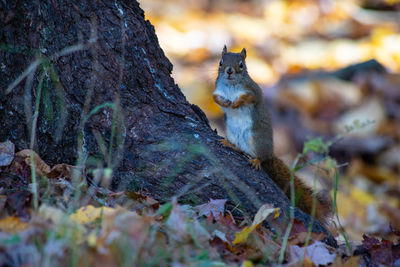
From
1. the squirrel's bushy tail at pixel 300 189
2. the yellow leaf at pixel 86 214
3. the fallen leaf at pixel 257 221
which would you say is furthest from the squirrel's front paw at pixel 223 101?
the yellow leaf at pixel 86 214

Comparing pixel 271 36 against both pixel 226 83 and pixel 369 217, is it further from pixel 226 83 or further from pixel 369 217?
pixel 226 83

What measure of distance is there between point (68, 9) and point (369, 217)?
321 centimetres

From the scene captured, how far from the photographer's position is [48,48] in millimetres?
2346

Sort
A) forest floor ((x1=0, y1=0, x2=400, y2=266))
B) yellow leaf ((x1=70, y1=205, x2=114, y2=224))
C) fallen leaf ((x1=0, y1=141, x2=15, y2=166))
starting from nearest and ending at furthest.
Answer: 1. forest floor ((x1=0, y1=0, x2=400, y2=266))
2. yellow leaf ((x1=70, y1=205, x2=114, y2=224))
3. fallen leaf ((x1=0, y1=141, x2=15, y2=166))

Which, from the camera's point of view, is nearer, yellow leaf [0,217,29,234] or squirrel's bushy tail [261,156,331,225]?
yellow leaf [0,217,29,234]

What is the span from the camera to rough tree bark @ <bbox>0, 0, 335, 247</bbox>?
2.34m

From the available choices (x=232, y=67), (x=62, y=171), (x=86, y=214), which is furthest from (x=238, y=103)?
(x=86, y=214)

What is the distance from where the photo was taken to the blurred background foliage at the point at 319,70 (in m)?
5.51

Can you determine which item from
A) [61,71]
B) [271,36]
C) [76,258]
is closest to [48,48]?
[61,71]

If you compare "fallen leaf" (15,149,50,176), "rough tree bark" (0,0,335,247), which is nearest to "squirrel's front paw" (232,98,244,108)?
"rough tree bark" (0,0,335,247)

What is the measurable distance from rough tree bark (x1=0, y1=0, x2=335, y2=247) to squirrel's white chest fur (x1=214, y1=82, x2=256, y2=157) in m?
0.73

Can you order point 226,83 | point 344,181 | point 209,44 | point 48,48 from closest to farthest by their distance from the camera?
1. point 48,48
2. point 226,83
3. point 344,181
4. point 209,44

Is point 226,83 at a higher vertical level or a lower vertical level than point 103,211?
higher

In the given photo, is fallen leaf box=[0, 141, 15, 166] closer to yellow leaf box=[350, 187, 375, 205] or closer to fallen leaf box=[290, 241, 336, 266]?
fallen leaf box=[290, 241, 336, 266]
